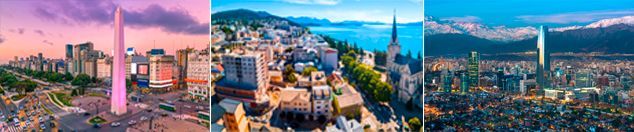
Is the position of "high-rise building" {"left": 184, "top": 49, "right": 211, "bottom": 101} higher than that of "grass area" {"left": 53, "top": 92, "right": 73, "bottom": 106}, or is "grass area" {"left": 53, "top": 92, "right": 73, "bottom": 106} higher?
"high-rise building" {"left": 184, "top": 49, "right": 211, "bottom": 101}

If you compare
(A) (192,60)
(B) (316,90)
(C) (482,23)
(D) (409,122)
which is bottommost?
(D) (409,122)

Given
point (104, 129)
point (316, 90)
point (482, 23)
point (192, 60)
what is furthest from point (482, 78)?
point (104, 129)

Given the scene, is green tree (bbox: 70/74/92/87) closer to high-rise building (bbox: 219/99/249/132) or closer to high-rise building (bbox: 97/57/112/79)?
high-rise building (bbox: 97/57/112/79)

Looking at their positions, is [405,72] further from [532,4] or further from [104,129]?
[104,129]

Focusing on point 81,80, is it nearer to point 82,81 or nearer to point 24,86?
point 82,81

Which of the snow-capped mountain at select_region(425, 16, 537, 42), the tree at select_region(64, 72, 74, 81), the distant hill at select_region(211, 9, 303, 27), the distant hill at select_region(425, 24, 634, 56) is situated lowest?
the tree at select_region(64, 72, 74, 81)

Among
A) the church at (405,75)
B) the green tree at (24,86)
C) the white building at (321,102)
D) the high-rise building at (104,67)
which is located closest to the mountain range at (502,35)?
the church at (405,75)

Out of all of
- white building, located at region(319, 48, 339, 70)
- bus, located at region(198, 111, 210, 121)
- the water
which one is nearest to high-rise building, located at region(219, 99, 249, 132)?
bus, located at region(198, 111, 210, 121)

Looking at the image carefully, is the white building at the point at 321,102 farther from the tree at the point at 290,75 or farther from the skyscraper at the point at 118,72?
the skyscraper at the point at 118,72
